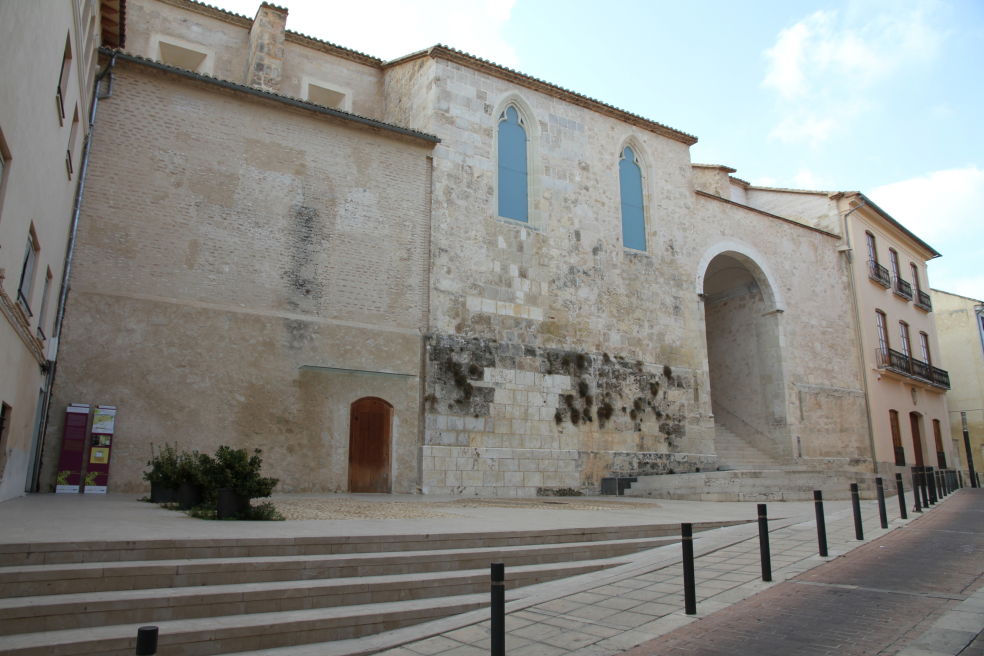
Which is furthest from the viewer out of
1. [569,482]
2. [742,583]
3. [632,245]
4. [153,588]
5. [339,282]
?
[632,245]

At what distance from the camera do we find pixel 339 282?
44.1ft

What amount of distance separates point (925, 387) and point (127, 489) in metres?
27.5

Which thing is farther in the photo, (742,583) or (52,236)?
(52,236)

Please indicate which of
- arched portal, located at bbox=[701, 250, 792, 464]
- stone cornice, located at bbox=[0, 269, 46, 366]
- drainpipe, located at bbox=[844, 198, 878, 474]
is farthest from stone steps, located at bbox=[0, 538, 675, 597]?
drainpipe, located at bbox=[844, 198, 878, 474]

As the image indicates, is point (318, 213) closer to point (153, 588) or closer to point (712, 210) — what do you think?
point (153, 588)

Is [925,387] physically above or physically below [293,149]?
below

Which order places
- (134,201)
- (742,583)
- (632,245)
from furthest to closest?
1. (632,245)
2. (134,201)
3. (742,583)

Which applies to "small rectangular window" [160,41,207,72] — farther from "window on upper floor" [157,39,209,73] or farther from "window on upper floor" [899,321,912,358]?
"window on upper floor" [899,321,912,358]

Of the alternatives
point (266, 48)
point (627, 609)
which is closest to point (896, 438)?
point (627, 609)

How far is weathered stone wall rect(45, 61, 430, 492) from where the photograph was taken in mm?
11227

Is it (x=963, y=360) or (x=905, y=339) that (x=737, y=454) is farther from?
(x=963, y=360)

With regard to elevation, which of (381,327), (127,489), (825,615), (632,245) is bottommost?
(825,615)

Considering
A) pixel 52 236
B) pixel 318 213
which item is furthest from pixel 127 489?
pixel 318 213

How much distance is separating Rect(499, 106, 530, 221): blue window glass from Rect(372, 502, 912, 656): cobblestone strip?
33.9ft
